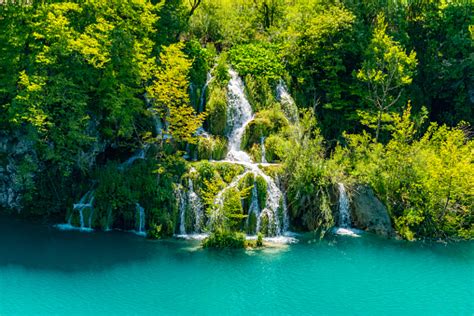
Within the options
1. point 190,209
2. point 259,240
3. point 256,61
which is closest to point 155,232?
point 190,209

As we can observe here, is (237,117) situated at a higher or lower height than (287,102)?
A: lower

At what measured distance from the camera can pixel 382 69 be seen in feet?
95.9

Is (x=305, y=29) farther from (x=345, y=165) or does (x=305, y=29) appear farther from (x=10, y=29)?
(x=10, y=29)

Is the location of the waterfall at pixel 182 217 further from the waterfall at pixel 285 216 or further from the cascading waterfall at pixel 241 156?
the waterfall at pixel 285 216

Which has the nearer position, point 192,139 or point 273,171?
point 192,139

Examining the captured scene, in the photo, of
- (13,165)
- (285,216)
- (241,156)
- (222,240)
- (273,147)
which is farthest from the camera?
(241,156)

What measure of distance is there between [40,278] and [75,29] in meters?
12.4

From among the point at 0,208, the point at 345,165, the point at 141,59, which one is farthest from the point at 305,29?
the point at 0,208

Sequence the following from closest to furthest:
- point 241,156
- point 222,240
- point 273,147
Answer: point 222,240 → point 273,147 → point 241,156

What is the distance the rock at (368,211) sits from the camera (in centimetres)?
2489

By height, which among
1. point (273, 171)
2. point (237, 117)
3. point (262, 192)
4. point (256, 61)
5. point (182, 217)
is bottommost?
point (182, 217)

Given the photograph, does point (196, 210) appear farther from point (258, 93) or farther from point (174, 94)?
point (258, 93)

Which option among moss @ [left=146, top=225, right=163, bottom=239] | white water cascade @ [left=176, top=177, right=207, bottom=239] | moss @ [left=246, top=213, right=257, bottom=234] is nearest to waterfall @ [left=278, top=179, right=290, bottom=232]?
moss @ [left=246, top=213, right=257, bottom=234]

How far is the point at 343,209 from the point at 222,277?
9.51 m
